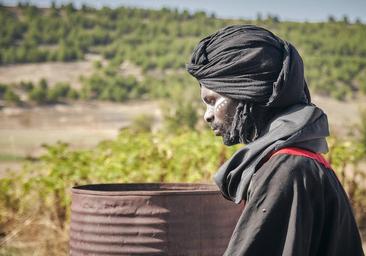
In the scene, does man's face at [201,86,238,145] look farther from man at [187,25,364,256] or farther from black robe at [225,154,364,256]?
black robe at [225,154,364,256]

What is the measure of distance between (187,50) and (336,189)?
34414 millimetres

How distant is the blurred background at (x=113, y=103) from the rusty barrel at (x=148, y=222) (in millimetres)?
2371

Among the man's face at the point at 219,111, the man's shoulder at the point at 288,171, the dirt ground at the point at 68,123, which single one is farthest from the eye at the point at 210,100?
the dirt ground at the point at 68,123

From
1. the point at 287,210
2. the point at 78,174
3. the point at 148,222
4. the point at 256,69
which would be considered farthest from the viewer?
the point at 78,174

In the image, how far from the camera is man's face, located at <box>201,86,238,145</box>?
203 cm

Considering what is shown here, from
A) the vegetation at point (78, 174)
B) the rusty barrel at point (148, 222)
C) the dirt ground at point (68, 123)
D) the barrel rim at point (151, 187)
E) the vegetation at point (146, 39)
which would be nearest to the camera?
the rusty barrel at point (148, 222)

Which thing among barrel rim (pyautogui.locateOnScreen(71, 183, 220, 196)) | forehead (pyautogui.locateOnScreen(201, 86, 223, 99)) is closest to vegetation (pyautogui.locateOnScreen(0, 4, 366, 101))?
barrel rim (pyautogui.locateOnScreen(71, 183, 220, 196))

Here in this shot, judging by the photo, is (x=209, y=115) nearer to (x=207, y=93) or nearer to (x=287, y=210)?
(x=207, y=93)

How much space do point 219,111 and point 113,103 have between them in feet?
88.8

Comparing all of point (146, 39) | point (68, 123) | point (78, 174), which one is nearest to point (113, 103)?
point (68, 123)

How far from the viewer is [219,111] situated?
6.72ft

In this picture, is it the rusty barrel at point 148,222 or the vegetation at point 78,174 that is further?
the vegetation at point 78,174

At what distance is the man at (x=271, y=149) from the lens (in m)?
1.76

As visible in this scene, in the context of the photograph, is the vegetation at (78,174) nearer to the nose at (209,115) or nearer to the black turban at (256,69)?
the nose at (209,115)
